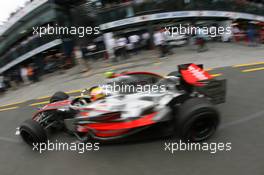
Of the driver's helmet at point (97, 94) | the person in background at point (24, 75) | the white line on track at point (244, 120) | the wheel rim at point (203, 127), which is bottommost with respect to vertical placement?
the person in background at point (24, 75)

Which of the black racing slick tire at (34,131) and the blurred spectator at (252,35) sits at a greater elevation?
the blurred spectator at (252,35)

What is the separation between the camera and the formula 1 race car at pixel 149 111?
4.09m

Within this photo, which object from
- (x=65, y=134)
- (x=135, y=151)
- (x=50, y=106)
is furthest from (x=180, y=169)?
(x=50, y=106)

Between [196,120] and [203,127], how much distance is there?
43cm

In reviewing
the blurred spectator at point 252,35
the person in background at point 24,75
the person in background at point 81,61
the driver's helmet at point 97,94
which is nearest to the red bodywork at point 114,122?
the driver's helmet at point 97,94

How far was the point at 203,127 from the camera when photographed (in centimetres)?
431

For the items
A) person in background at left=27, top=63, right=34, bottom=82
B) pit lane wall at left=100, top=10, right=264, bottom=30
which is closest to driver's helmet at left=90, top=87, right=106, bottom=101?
person in background at left=27, top=63, right=34, bottom=82

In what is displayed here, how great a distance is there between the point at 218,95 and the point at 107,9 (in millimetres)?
11585

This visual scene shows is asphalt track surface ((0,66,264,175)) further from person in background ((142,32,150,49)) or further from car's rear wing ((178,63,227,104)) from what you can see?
person in background ((142,32,150,49))

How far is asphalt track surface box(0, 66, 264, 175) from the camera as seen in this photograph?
12.5ft

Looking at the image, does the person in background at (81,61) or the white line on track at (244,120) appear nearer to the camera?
the white line on track at (244,120)

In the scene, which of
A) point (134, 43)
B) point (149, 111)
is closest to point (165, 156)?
point (149, 111)

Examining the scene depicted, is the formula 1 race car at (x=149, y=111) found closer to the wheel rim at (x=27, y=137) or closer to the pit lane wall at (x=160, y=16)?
the wheel rim at (x=27, y=137)

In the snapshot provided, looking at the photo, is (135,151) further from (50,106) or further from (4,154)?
(4,154)
